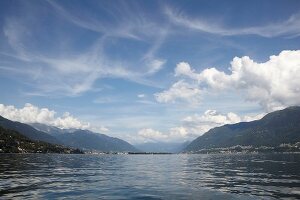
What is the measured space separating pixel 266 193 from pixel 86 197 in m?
26.6

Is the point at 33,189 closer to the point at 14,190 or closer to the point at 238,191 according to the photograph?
the point at 14,190

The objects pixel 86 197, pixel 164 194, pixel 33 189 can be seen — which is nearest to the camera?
pixel 86 197

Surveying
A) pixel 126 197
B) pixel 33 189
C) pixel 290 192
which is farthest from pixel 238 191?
pixel 33 189

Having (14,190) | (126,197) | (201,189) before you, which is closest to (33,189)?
(14,190)

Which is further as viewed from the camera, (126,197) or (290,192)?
(290,192)

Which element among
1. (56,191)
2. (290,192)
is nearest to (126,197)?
(56,191)

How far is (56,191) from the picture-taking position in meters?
50.8

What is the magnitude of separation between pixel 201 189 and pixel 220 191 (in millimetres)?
3459

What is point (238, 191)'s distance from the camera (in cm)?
5272

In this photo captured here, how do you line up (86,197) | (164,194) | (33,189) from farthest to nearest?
(33,189) < (164,194) < (86,197)

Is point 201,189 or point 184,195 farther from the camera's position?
point 201,189

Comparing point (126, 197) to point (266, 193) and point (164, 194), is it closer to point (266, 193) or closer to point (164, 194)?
point (164, 194)

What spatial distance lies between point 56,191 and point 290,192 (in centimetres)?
3565

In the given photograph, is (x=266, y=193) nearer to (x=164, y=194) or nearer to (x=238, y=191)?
(x=238, y=191)
